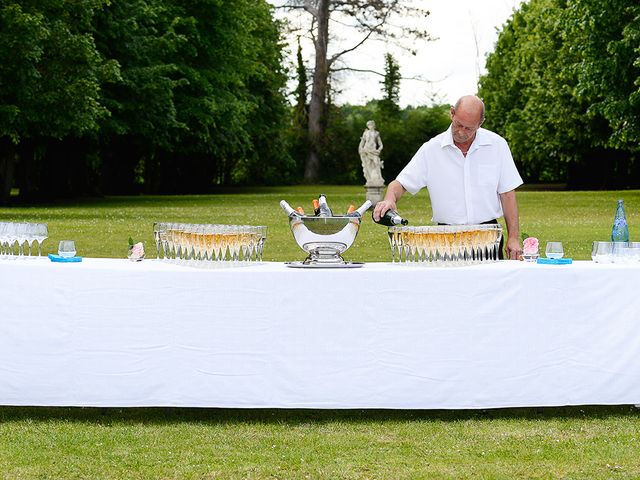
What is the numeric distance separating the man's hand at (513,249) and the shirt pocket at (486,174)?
1.25 ft

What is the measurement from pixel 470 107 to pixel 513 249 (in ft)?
3.28

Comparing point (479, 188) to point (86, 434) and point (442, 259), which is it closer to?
point (442, 259)

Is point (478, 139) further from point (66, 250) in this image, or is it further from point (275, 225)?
point (275, 225)

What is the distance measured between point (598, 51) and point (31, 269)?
112ft

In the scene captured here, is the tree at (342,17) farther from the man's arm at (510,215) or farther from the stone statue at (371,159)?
the man's arm at (510,215)

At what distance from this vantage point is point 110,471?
5617mm

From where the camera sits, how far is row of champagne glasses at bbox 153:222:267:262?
6.45 m

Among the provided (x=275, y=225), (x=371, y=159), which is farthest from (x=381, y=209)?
(x=371, y=159)

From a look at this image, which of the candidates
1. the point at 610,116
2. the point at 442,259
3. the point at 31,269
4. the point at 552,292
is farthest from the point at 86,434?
the point at 610,116

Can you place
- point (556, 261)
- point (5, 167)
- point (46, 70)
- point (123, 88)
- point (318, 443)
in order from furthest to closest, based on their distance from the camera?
point (123, 88) → point (5, 167) → point (46, 70) → point (556, 261) → point (318, 443)

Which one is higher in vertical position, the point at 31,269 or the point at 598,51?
the point at 598,51

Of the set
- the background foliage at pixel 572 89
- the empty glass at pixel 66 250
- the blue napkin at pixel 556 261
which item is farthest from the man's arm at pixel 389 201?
the background foliage at pixel 572 89

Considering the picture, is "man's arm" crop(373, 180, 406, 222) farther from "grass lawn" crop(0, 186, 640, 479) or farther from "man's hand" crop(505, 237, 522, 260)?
"grass lawn" crop(0, 186, 640, 479)

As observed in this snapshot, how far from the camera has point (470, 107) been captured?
6.81 metres
